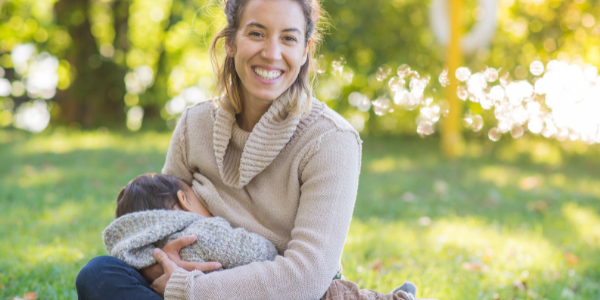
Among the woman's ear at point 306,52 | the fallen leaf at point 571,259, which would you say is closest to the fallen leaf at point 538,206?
the fallen leaf at point 571,259

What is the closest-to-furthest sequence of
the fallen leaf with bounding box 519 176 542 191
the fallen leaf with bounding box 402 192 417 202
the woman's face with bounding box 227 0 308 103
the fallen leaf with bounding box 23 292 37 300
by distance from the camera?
the woman's face with bounding box 227 0 308 103 < the fallen leaf with bounding box 23 292 37 300 < the fallen leaf with bounding box 402 192 417 202 < the fallen leaf with bounding box 519 176 542 191

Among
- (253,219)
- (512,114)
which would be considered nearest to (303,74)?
(253,219)

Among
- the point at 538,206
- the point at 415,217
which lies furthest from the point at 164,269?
the point at 538,206

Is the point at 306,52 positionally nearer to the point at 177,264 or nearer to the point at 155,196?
the point at 155,196

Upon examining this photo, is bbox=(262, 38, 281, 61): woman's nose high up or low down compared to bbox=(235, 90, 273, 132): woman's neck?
up

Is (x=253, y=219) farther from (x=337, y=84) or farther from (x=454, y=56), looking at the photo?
(x=337, y=84)

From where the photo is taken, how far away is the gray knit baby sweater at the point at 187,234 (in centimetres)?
179

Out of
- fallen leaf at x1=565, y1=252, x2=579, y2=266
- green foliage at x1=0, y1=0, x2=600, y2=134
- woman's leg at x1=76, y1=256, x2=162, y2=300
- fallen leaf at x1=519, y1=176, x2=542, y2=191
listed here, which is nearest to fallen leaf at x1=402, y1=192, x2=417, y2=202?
fallen leaf at x1=519, y1=176, x2=542, y2=191

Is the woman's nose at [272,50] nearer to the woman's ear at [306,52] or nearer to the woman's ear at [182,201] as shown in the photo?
the woman's ear at [306,52]

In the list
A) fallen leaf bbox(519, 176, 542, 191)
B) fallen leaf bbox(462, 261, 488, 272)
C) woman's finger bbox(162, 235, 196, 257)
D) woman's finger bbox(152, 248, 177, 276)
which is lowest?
fallen leaf bbox(462, 261, 488, 272)

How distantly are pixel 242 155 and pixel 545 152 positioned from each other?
284 inches

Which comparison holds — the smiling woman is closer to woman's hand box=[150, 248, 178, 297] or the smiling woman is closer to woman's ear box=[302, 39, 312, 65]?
woman's ear box=[302, 39, 312, 65]

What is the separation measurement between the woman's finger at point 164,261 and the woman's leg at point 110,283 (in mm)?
89

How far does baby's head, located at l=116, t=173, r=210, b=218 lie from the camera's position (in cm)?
195
